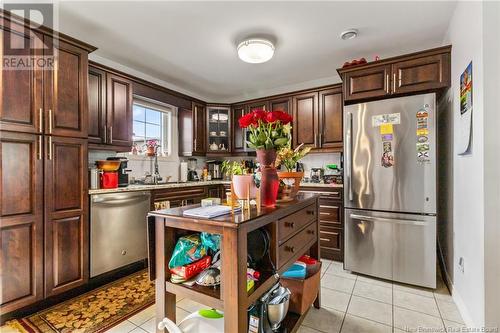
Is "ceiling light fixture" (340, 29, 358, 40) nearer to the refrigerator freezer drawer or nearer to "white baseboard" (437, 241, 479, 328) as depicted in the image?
the refrigerator freezer drawer

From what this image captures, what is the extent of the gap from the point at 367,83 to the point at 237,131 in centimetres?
219

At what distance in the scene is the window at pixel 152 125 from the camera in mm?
3398

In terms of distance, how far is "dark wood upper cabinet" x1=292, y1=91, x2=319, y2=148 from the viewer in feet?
11.1

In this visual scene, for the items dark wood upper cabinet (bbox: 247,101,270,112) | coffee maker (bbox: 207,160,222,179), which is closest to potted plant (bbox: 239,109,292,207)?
dark wood upper cabinet (bbox: 247,101,270,112)

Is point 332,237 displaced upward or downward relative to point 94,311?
upward

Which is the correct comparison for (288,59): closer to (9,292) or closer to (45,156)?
(45,156)

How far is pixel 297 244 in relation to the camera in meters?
1.48

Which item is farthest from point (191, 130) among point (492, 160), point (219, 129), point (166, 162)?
point (492, 160)

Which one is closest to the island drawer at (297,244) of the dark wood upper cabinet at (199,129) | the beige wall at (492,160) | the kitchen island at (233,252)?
the kitchen island at (233,252)

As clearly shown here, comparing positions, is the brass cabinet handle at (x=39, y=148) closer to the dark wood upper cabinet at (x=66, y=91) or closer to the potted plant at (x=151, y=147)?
the dark wood upper cabinet at (x=66, y=91)

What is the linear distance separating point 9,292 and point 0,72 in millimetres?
1642

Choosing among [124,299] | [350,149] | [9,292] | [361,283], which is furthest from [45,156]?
[361,283]

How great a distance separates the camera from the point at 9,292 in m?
1.76

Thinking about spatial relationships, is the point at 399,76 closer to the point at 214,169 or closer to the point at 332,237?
the point at 332,237
